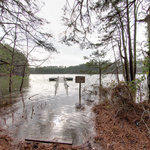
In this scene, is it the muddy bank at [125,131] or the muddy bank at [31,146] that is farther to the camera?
the muddy bank at [125,131]

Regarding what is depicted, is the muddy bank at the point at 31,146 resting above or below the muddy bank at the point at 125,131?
below

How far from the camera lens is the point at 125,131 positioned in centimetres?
339

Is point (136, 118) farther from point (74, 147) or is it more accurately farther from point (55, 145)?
point (55, 145)

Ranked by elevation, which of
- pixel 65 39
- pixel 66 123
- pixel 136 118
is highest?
pixel 65 39

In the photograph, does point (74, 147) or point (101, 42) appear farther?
point (101, 42)

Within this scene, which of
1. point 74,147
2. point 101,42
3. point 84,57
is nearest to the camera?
point 74,147

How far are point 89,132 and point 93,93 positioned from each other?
7509mm

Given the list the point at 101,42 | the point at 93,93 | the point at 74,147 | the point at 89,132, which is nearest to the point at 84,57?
the point at 101,42

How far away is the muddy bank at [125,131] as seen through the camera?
2.81 metres

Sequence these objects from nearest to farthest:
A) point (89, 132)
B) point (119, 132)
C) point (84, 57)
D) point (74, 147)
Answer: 1. point (74, 147)
2. point (119, 132)
3. point (89, 132)
4. point (84, 57)

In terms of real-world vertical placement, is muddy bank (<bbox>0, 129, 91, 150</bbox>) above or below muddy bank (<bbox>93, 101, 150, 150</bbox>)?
below

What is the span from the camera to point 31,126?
158 inches

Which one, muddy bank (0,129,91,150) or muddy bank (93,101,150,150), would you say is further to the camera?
muddy bank (93,101,150,150)

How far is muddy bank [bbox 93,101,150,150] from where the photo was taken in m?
2.81
